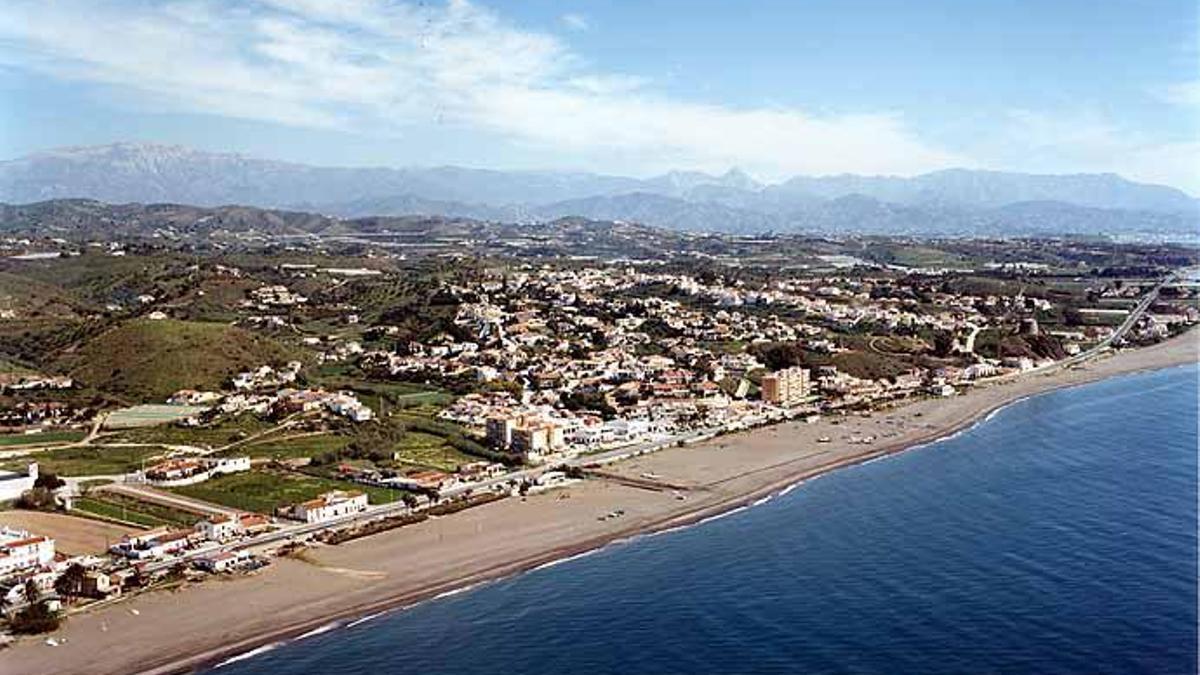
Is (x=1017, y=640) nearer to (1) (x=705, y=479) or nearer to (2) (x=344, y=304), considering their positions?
(1) (x=705, y=479)

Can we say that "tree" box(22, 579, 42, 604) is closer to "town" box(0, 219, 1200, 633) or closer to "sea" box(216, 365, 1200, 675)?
"town" box(0, 219, 1200, 633)

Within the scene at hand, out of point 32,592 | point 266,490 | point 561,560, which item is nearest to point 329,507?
point 266,490

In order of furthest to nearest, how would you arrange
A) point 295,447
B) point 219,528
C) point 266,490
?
point 295,447 < point 266,490 < point 219,528

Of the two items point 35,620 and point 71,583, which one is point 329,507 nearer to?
point 71,583

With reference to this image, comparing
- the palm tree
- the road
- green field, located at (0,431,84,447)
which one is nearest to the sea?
the palm tree

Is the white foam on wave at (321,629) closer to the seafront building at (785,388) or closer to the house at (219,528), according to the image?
the house at (219,528)

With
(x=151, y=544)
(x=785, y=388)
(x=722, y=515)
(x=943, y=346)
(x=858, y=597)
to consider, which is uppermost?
(x=943, y=346)
